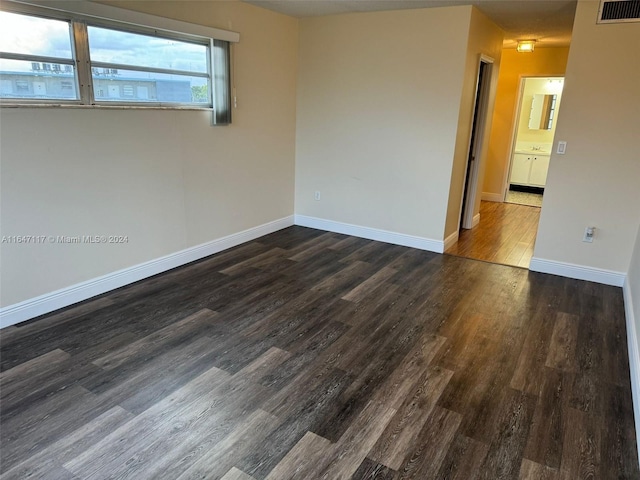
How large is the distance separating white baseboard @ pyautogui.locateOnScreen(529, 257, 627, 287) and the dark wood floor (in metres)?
0.16

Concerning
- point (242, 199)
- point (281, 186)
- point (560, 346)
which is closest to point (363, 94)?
point (281, 186)

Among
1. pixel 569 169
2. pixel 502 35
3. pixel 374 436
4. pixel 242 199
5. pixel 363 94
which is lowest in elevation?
pixel 374 436

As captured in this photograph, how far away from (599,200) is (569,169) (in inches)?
15.0

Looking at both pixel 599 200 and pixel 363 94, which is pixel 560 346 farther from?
pixel 363 94

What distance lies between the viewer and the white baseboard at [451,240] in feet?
15.7

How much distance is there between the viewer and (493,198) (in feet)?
24.6

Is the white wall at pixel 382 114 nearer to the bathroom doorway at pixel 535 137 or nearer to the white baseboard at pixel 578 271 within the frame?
the white baseboard at pixel 578 271

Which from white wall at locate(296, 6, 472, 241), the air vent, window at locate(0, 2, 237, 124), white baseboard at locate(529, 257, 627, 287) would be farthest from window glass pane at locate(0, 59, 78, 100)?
white baseboard at locate(529, 257, 627, 287)

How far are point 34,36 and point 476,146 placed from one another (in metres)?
4.67

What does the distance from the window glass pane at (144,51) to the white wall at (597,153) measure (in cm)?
331

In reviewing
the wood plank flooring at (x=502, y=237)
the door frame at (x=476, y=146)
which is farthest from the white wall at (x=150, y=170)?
the wood plank flooring at (x=502, y=237)

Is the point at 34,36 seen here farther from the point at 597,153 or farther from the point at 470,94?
the point at 597,153

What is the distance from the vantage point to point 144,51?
11.2 ft

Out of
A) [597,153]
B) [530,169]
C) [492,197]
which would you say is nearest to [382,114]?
[597,153]
